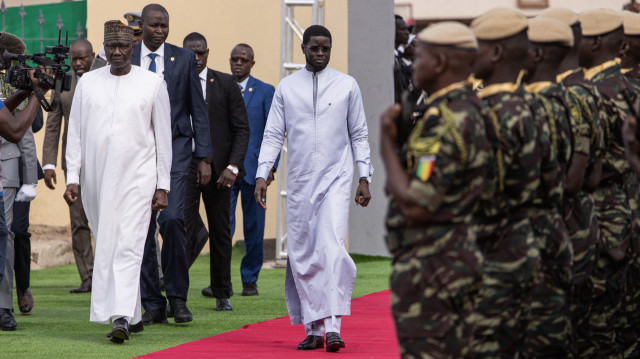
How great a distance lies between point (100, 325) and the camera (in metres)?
8.80

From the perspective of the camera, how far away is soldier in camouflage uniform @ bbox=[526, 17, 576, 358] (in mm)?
4992

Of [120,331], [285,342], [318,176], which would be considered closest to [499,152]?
[318,176]

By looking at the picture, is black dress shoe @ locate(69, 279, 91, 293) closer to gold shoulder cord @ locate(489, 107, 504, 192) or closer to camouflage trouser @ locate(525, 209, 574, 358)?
camouflage trouser @ locate(525, 209, 574, 358)

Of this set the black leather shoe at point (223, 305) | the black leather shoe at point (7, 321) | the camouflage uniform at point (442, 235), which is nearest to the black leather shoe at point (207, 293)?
the black leather shoe at point (223, 305)

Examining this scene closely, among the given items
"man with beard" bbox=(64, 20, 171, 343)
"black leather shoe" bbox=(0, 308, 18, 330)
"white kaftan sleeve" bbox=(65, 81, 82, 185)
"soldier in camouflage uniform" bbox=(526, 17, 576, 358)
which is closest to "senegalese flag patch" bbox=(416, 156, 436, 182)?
"soldier in camouflage uniform" bbox=(526, 17, 576, 358)

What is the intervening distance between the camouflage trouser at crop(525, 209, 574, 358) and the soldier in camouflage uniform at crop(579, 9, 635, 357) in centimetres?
71

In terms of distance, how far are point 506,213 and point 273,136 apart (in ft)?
11.5

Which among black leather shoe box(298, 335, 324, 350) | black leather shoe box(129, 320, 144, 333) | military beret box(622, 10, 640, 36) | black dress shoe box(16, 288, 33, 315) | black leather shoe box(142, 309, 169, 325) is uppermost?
military beret box(622, 10, 640, 36)

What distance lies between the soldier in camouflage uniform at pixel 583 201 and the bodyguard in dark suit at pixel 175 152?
12.4 feet

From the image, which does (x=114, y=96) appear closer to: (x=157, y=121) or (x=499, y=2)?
(x=157, y=121)

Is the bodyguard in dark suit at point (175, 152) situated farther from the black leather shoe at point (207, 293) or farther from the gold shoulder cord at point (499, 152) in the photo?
the gold shoulder cord at point (499, 152)

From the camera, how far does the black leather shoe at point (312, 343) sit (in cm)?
755

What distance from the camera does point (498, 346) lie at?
462 cm

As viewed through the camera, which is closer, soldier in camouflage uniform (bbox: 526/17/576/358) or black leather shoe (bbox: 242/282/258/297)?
soldier in camouflage uniform (bbox: 526/17/576/358)
